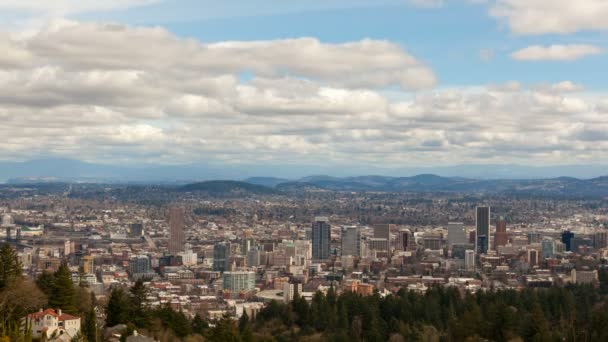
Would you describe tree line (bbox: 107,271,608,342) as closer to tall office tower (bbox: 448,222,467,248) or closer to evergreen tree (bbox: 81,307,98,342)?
evergreen tree (bbox: 81,307,98,342)

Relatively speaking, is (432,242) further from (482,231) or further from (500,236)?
(500,236)

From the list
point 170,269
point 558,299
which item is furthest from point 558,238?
point 558,299

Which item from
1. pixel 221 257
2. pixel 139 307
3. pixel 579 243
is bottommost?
pixel 221 257

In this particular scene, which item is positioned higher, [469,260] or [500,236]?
[500,236]

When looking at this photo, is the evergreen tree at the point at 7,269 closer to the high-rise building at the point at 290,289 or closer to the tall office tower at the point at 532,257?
the high-rise building at the point at 290,289

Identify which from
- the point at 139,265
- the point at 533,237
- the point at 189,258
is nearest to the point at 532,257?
the point at 533,237

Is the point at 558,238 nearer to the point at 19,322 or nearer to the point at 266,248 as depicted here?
the point at 266,248

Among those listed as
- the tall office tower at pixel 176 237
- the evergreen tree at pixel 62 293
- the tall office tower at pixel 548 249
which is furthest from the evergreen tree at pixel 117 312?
the tall office tower at pixel 176 237

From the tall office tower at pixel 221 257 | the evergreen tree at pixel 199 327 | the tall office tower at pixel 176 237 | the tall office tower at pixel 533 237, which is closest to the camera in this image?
the evergreen tree at pixel 199 327
